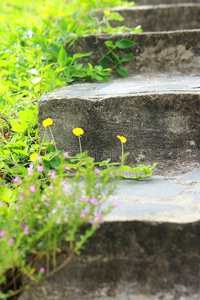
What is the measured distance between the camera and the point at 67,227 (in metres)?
1.03

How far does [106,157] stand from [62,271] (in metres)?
0.70

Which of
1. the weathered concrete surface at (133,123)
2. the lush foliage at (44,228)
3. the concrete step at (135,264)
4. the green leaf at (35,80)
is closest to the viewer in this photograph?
the lush foliage at (44,228)

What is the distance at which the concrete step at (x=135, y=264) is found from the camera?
1.09 meters

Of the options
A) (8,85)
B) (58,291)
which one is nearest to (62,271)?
(58,291)

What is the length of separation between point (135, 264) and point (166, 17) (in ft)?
8.30

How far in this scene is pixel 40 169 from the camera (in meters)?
1.16

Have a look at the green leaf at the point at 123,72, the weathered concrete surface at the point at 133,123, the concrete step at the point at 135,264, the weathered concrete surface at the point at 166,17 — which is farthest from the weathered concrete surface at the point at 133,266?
the weathered concrete surface at the point at 166,17

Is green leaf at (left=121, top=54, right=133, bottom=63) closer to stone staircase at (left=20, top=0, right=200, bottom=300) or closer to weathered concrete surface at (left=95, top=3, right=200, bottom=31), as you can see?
stone staircase at (left=20, top=0, right=200, bottom=300)

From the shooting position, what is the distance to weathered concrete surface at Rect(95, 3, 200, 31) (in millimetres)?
2953

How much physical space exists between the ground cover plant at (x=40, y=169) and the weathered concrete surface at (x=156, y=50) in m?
0.06

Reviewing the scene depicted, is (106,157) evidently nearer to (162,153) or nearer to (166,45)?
(162,153)

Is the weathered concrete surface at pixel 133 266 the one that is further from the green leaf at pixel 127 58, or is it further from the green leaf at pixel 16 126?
the green leaf at pixel 127 58

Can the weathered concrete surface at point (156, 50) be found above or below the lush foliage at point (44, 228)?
above

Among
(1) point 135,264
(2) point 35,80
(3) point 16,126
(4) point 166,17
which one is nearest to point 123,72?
(2) point 35,80
